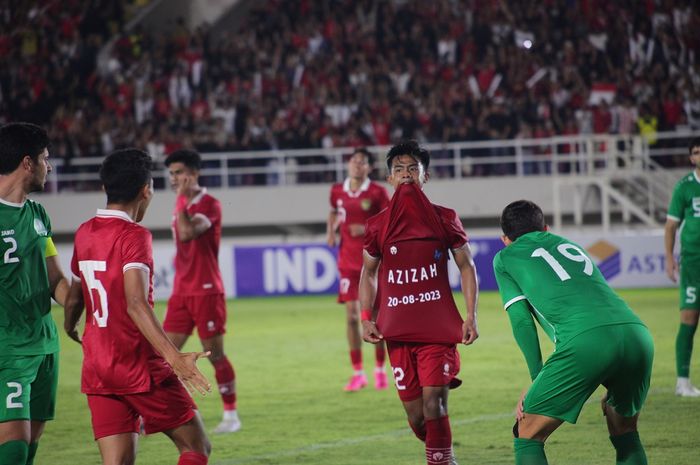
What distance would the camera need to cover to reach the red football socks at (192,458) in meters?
5.77

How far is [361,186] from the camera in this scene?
12.1 m

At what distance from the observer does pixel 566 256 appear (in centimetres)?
589

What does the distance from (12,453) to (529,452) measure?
8.84 feet

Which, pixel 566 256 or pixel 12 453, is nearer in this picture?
pixel 12 453

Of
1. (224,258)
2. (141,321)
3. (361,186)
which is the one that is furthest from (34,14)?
(141,321)

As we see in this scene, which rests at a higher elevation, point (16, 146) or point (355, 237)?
point (16, 146)

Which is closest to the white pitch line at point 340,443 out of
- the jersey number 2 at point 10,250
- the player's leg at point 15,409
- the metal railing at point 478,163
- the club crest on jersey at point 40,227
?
the player's leg at point 15,409

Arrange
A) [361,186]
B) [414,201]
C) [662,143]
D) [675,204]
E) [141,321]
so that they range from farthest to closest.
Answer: [662,143] → [361,186] → [675,204] → [414,201] → [141,321]

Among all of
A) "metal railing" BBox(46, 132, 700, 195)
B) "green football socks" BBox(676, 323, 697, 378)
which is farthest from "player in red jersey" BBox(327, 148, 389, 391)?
"metal railing" BBox(46, 132, 700, 195)

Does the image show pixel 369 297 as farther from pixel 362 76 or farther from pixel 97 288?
pixel 362 76

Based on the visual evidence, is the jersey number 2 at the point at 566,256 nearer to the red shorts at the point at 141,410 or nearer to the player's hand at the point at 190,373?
the player's hand at the point at 190,373

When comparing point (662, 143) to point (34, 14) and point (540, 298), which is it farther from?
point (540, 298)

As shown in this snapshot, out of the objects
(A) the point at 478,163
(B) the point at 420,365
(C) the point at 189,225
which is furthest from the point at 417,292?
(A) the point at 478,163

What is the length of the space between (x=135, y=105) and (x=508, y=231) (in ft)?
78.8
